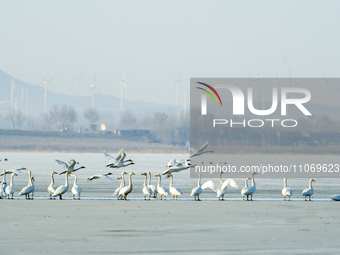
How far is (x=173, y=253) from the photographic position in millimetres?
15258

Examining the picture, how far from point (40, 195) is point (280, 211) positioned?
1328 cm

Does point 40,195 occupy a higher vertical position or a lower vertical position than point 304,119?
lower

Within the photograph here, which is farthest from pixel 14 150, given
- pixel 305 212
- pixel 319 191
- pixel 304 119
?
pixel 305 212

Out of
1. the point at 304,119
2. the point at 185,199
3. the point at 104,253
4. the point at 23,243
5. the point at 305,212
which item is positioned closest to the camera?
the point at 104,253

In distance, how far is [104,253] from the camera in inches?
597

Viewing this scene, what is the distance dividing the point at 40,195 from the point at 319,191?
16.7 metres

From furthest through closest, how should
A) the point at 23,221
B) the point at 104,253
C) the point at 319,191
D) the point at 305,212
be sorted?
the point at 319,191
the point at 305,212
the point at 23,221
the point at 104,253

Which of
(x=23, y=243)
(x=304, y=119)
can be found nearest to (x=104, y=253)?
(x=23, y=243)

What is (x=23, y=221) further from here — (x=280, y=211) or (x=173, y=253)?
(x=280, y=211)

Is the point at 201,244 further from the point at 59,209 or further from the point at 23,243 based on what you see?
the point at 59,209

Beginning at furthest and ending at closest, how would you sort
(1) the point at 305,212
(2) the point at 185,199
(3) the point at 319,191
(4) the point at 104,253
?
(3) the point at 319,191, (2) the point at 185,199, (1) the point at 305,212, (4) the point at 104,253

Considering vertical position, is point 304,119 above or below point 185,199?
above

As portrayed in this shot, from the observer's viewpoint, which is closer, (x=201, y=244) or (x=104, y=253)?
(x=104, y=253)

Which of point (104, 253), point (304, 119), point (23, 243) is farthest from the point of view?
point (304, 119)
